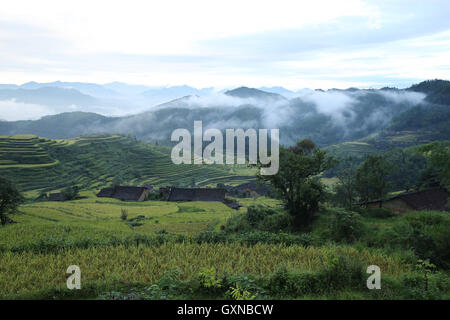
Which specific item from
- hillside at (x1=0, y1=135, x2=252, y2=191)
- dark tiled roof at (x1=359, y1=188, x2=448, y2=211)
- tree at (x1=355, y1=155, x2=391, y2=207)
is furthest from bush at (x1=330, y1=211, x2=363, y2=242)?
hillside at (x1=0, y1=135, x2=252, y2=191)

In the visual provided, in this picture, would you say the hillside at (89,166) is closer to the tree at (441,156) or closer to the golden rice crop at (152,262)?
the golden rice crop at (152,262)

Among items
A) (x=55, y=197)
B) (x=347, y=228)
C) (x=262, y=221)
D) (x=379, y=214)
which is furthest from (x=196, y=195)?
(x=347, y=228)

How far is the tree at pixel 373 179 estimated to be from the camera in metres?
24.5

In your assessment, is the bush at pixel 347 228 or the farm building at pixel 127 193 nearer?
the bush at pixel 347 228

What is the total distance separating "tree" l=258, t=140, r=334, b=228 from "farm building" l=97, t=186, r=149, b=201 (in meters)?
37.2

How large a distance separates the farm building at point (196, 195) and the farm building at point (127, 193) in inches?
219

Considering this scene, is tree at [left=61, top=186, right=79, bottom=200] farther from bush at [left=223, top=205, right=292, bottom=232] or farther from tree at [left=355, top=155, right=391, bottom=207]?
tree at [left=355, top=155, right=391, bottom=207]

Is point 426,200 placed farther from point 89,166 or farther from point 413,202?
point 89,166

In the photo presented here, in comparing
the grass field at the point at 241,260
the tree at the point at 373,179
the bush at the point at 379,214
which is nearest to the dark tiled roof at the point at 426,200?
the tree at the point at 373,179

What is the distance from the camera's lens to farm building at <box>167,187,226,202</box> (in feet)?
162


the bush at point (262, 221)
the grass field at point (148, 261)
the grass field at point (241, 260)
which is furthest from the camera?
the bush at point (262, 221)

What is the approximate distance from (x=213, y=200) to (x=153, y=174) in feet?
148
